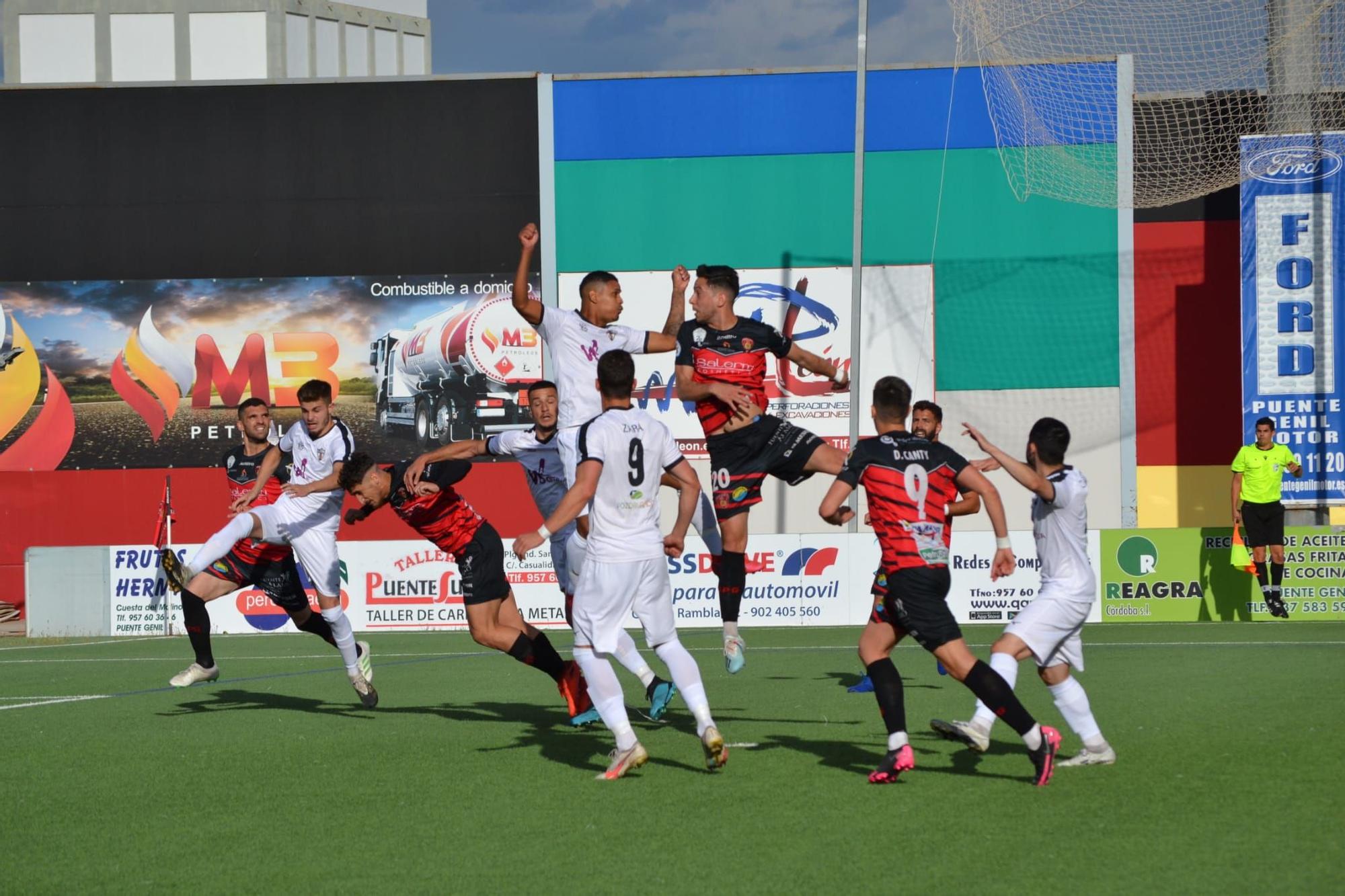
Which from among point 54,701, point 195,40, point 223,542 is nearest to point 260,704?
point 223,542

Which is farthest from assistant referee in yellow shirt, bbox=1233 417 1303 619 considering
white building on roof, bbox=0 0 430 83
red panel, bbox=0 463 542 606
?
white building on roof, bbox=0 0 430 83

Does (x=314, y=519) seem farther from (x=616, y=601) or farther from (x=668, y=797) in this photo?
(x=668, y=797)

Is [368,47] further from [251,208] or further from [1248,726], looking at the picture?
[1248,726]

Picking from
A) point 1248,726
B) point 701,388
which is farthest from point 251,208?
point 1248,726

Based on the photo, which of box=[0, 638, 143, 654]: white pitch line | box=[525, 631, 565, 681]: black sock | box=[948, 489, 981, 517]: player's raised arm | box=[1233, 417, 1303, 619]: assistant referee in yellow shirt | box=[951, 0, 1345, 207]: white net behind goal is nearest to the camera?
box=[948, 489, 981, 517]: player's raised arm

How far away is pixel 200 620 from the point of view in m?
11.0

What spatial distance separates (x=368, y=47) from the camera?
169 feet

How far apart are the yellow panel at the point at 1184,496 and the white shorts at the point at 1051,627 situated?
1900 cm

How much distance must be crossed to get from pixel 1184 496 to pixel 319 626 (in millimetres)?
18482

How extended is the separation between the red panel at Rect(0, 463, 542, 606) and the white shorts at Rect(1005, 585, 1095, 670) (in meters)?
19.1

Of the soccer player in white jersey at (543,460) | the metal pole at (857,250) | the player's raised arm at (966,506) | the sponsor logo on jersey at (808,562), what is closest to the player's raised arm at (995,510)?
the player's raised arm at (966,506)

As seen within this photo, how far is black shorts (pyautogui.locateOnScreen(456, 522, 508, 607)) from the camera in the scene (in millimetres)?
9531

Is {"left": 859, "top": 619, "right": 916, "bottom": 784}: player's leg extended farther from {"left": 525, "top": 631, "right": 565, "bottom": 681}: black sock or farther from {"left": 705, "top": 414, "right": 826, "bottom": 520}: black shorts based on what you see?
{"left": 525, "top": 631, "right": 565, "bottom": 681}: black sock

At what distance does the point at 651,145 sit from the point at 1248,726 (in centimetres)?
1953
